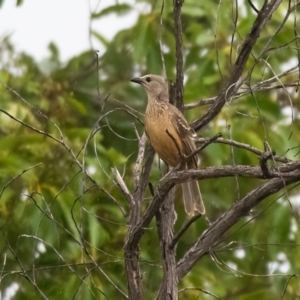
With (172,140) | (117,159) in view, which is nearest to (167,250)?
(172,140)

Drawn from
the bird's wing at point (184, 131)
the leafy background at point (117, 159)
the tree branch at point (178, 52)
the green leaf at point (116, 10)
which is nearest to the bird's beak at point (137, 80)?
the leafy background at point (117, 159)

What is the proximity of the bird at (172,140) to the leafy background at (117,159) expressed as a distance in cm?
15

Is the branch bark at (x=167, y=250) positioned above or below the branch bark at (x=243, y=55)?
below

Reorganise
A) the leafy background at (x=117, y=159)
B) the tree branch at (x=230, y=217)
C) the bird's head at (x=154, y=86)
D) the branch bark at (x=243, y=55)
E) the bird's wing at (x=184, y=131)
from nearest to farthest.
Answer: the tree branch at (x=230, y=217)
the branch bark at (x=243, y=55)
the bird's wing at (x=184, y=131)
the leafy background at (x=117, y=159)
the bird's head at (x=154, y=86)

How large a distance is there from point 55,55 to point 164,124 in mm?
1539

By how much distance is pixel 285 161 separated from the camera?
357 centimetres

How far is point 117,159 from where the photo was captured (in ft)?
16.3

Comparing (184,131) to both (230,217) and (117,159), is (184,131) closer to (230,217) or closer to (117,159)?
(117,159)

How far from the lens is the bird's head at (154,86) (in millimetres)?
5004

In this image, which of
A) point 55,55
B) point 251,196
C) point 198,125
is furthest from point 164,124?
point 55,55

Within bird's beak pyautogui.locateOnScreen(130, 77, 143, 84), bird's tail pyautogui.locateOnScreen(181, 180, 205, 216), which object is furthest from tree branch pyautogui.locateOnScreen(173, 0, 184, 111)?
bird's beak pyautogui.locateOnScreen(130, 77, 143, 84)

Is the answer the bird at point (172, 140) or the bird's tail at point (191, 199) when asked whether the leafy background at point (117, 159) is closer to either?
the bird at point (172, 140)

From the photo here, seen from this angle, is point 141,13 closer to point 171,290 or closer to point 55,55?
point 55,55

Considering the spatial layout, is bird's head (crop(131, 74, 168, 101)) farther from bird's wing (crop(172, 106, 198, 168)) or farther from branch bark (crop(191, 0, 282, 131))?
branch bark (crop(191, 0, 282, 131))
